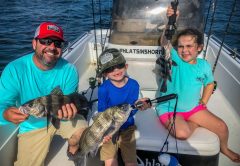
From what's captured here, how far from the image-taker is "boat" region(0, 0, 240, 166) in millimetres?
3223

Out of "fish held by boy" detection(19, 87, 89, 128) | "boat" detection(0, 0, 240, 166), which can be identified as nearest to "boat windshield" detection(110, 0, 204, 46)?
"boat" detection(0, 0, 240, 166)

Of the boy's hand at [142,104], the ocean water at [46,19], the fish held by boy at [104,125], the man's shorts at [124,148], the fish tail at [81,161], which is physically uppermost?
the boy's hand at [142,104]

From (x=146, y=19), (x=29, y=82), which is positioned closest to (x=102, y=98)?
(x=29, y=82)

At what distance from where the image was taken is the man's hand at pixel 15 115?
9.37ft

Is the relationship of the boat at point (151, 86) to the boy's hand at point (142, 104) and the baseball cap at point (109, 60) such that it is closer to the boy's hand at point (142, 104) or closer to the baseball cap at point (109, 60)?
the boy's hand at point (142, 104)

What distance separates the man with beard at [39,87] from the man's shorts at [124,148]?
0.42 meters

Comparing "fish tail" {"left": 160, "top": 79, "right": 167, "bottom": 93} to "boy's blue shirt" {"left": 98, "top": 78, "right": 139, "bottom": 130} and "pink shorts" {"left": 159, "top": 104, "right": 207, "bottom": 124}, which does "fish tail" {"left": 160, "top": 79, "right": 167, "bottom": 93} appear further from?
"boy's blue shirt" {"left": 98, "top": 78, "right": 139, "bottom": 130}

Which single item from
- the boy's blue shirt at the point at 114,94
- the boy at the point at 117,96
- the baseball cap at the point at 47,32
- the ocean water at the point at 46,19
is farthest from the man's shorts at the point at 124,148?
the ocean water at the point at 46,19

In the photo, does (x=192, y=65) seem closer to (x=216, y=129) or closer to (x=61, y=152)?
(x=216, y=129)

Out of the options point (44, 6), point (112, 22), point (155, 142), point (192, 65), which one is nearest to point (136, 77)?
point (112, 22)

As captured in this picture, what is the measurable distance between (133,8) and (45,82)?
2212 millimetres

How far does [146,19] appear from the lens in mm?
4703

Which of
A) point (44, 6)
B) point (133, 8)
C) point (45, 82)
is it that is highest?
point (133, 8)

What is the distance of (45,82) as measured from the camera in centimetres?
333
